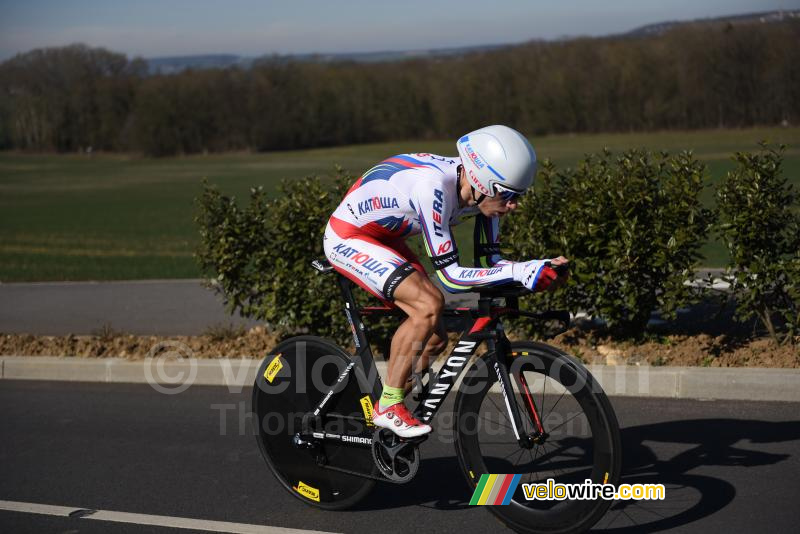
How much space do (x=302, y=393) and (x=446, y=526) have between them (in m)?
1.03

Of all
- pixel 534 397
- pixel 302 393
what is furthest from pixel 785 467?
pixel 302 393

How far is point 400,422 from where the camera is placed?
466 cm

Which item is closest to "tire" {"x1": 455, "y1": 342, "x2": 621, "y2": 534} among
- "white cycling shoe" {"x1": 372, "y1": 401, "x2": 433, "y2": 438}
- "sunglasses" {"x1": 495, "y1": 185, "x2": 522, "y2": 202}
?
"white cycling shoe" {"x1": 372, "y1": 401, "x2": 433, "y2": 438}

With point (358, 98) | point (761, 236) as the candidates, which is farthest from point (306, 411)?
point (358, 98)

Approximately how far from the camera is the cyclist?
4316 millimetres

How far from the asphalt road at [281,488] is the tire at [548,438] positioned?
38cm

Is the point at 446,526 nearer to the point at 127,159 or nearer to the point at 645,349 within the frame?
the point at 645,349

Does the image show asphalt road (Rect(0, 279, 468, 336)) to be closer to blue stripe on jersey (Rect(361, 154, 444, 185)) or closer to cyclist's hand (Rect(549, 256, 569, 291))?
blue stripe on jersey (Rect(361, 154, 444, 185))

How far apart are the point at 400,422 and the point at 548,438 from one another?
27.5 inches

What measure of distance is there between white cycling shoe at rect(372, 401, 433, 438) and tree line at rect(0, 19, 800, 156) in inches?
2071

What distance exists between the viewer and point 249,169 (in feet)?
168

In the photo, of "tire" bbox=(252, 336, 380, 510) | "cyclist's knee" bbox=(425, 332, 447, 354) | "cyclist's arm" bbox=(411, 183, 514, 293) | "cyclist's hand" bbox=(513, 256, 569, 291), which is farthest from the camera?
A: "tire" bbox=(252, 336, 380, 510)

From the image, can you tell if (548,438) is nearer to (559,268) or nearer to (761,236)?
(559,268)

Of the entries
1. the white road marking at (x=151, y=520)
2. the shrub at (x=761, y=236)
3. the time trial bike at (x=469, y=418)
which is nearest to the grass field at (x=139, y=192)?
the shrub at (x=761, y=236)
